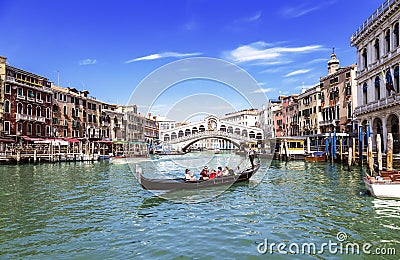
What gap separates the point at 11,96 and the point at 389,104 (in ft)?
87.9

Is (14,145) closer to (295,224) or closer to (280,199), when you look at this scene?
(280,199)

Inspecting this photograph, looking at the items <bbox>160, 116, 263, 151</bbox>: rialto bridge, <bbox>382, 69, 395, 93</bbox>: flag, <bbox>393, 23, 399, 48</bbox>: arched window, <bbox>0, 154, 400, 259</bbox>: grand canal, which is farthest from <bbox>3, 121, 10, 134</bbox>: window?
<bbox>393, 23, 399, 48</bbox>: arched window

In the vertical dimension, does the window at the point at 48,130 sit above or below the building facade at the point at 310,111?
below

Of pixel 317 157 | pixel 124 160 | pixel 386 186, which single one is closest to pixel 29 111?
pixel 124 160

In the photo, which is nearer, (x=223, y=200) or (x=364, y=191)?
(x=223, y=200)

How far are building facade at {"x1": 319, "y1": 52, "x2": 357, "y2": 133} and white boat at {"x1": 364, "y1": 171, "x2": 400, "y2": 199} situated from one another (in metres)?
20.0

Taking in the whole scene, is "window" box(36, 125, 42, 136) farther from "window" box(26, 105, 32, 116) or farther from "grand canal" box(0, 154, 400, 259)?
"grand canal" box(0, 154, 400, 259)

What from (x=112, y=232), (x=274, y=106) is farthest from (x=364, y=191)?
(x=274, y=106)

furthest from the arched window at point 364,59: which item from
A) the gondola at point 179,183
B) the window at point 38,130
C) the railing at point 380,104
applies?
the window at point 38,130

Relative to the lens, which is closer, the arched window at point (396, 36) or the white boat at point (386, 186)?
the white boat at point (386, 186)

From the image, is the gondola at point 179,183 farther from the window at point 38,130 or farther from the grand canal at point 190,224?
the window at point 38,130

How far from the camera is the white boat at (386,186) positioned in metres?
9.11

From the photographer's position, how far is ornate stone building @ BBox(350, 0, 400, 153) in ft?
58.7

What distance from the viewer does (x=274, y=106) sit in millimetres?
47250
